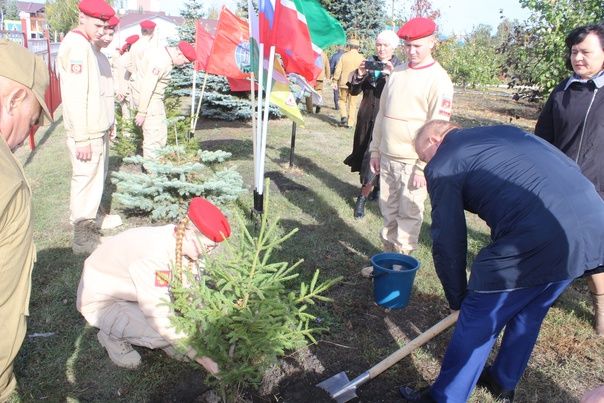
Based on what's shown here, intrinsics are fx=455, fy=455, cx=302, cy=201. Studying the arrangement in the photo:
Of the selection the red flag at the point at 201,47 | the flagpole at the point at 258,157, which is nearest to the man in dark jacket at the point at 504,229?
the flagpole at the point at 258,157

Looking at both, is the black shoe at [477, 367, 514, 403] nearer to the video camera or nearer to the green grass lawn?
the green grass lawn

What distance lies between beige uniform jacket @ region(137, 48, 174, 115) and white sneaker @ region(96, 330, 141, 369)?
4117 mm

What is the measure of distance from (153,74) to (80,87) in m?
2.28

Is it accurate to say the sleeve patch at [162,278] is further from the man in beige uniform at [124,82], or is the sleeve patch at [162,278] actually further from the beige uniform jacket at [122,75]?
the beige uniform jacket at [122,75]

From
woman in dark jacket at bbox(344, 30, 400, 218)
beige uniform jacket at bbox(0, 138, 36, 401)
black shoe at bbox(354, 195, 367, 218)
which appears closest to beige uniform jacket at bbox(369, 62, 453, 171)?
woman in dark jacket at bbox(344, 30, 400, 218)

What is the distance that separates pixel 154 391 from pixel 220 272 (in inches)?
42.4

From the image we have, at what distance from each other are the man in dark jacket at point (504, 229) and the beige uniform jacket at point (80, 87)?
3144mm

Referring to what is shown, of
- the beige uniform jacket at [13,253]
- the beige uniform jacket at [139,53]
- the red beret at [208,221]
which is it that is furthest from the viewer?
the beige uniform jacket at [139,53]

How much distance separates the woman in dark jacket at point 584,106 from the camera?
3184mm

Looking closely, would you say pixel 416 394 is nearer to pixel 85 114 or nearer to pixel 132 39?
pixel 85 114

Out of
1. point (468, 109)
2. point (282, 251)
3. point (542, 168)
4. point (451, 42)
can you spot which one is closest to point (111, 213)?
point (282, 251)

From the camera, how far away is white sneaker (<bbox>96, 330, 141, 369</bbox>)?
2959mm

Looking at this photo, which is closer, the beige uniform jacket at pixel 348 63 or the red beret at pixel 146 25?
the red beret at pixel 146 25

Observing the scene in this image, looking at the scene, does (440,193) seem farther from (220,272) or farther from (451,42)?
(451,42)
